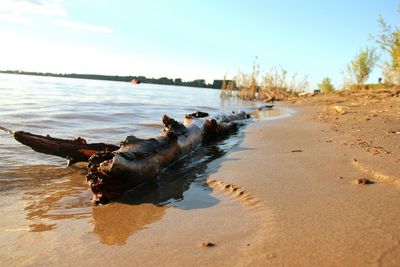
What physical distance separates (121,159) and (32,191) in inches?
49.0

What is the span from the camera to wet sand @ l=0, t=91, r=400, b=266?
2.06 meters

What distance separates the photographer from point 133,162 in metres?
3.54

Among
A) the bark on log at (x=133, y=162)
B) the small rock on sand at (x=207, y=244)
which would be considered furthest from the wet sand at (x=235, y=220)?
the bark on log at (x=133, y=162)

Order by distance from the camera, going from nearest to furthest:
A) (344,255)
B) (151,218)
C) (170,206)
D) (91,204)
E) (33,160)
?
(344,255) < (151,218) < (170,206) < (91,204) < (33,160)

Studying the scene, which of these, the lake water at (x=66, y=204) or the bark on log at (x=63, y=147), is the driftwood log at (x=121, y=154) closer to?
the bark on log at (x=63, y=147)

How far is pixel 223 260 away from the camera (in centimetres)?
199

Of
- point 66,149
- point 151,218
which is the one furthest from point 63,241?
point 66,149

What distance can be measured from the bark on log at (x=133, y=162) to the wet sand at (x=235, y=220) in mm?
197

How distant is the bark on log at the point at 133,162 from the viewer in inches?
130

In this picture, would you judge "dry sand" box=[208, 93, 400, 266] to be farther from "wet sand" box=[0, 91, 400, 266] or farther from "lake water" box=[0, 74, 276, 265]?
"lake water" box=[0, 74, 276, 265]

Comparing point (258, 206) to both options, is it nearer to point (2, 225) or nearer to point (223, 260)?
point (223, 260)

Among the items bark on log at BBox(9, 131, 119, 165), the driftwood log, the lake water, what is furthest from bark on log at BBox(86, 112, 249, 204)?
bark on log at BBox(9, 131, 119, 165)

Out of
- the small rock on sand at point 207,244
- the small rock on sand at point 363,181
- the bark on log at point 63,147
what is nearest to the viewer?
the small rock on sand at point 207,244

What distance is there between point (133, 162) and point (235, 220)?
1.30m
